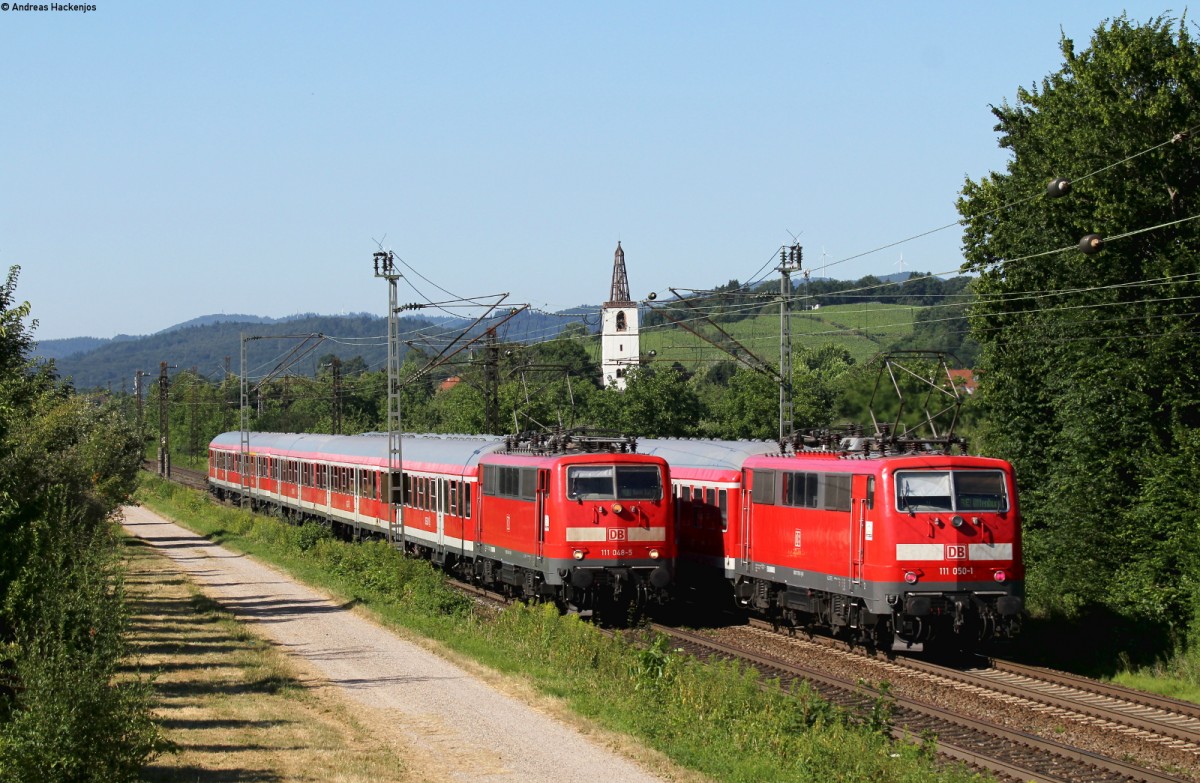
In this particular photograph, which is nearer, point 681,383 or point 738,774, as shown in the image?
point 738,774

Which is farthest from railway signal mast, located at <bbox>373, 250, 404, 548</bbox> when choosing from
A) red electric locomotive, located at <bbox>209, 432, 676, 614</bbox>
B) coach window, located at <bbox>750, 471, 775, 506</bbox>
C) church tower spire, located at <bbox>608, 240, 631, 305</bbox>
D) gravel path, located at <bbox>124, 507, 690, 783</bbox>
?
church tower spire, located at <bbox>608, 240, 631, 305</bbox>

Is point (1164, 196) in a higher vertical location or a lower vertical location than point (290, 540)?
higher

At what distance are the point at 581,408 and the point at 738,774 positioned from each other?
76.2 metres

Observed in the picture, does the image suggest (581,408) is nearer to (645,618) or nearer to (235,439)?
(235,439)

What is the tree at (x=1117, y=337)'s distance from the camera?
29.1m

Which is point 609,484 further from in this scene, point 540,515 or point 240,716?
point 240,716

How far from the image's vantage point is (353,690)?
19422mm

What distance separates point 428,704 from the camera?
18.2 meters

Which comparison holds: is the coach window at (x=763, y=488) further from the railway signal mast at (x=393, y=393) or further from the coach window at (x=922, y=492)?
the railway signal mast at (x=393, y=393)

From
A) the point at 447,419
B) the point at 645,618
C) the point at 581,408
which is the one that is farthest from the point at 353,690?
the point at 447,419

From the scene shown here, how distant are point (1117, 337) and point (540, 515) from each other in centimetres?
1401

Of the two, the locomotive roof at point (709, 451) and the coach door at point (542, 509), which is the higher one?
the locomotive roof at point (709, 451)

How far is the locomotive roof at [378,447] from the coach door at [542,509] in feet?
16.9

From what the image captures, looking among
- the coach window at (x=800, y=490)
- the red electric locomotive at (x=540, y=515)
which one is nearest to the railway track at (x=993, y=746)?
the coach window at (x=800, y=490)
